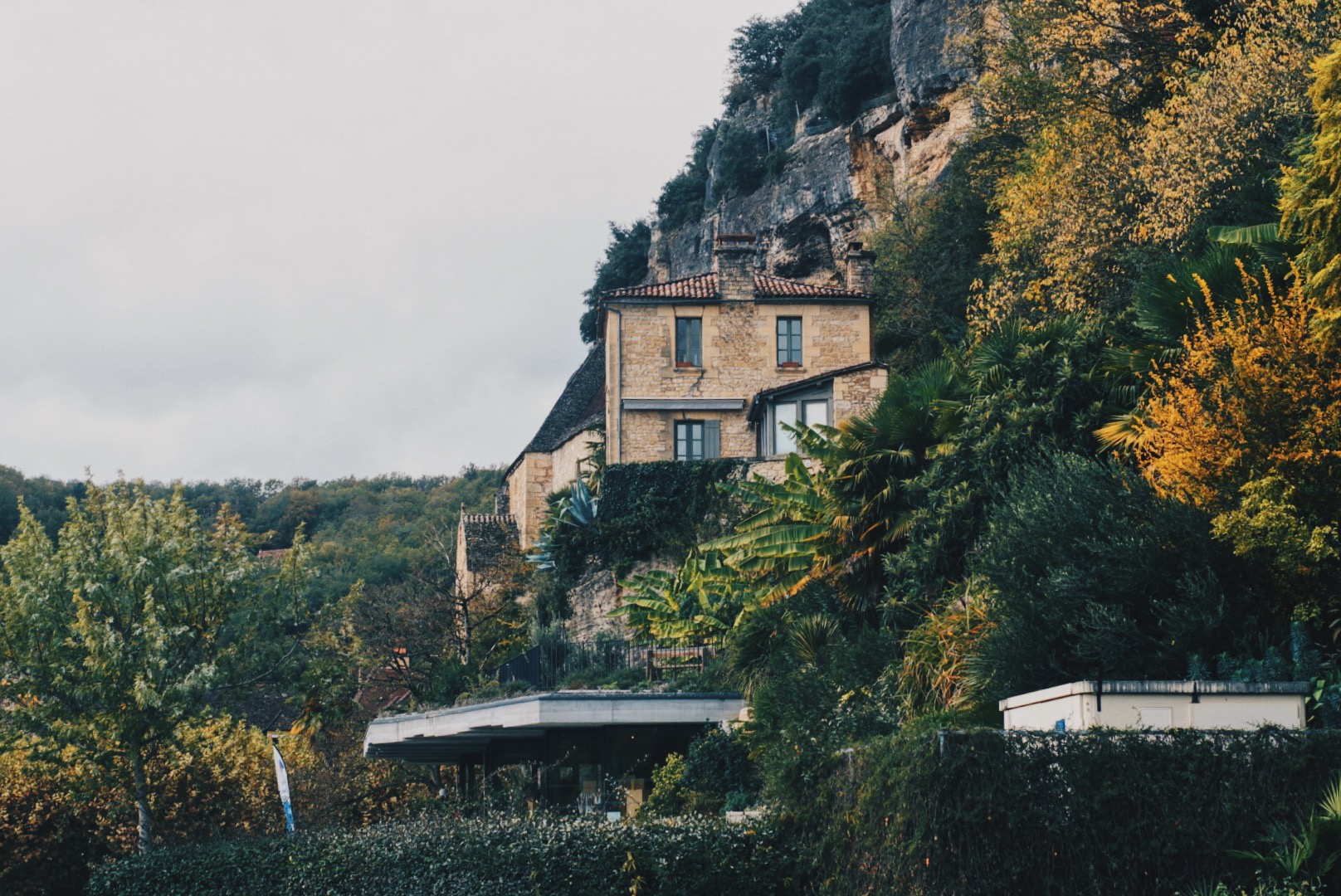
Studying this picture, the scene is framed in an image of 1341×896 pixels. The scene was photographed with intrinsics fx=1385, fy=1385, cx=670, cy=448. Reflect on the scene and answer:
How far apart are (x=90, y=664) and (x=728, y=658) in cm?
1073

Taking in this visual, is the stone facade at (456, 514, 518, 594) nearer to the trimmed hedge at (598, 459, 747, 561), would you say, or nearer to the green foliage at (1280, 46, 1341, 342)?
the trimmed hedge at (598, 459, 747, 561)

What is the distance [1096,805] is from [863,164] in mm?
42512

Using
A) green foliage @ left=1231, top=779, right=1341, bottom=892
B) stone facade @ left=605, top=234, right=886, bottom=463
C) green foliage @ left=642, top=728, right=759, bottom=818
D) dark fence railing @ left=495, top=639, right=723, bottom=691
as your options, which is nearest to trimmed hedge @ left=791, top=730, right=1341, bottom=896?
green foliage @ left=1231, top=779, right=1341, bottom=892

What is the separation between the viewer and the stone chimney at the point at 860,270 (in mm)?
39844

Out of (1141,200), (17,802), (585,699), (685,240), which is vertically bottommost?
(17,802)

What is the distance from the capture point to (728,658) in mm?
24391

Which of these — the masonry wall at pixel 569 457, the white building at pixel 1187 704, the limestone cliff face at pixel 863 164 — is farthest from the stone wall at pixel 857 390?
the white building at pixel 1187 704

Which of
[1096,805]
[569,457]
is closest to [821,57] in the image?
[569,457]

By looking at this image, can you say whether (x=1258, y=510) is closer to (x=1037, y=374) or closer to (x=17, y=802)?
(x=1037, y=374)

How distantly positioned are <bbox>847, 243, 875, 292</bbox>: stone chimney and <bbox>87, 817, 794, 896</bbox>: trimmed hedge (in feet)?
81.8

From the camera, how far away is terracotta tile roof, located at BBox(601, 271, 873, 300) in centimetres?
3856

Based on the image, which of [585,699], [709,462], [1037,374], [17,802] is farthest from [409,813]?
[709,462]

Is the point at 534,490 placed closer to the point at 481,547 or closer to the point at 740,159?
the point at 481,547

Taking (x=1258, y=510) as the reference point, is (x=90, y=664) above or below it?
below
